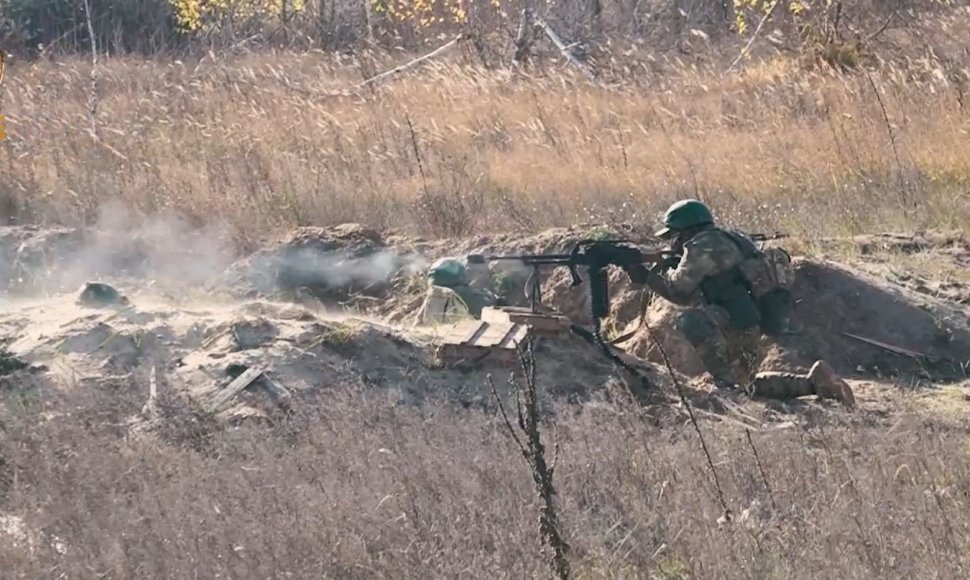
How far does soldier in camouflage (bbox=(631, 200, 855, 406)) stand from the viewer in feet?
28.2

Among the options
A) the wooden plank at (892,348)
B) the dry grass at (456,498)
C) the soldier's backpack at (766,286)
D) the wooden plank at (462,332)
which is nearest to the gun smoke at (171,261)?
the wooden plank at (462,332)

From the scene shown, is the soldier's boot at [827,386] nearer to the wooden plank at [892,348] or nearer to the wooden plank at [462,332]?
the wooden plank at [892,348]

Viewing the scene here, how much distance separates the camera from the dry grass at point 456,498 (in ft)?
16.8

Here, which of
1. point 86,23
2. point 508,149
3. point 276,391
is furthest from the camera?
point 86,23

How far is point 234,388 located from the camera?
7.68m

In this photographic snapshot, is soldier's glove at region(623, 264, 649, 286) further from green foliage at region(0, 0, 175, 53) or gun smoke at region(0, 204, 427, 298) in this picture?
green foliage at region(0, 0, 175, 53)

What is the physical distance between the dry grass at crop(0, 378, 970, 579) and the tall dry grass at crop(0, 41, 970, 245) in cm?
545

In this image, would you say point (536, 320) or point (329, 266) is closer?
point (536, 320)

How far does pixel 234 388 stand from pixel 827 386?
10.3 feet

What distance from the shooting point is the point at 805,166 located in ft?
43.9

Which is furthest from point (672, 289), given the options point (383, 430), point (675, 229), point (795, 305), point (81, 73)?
point (81, 73)

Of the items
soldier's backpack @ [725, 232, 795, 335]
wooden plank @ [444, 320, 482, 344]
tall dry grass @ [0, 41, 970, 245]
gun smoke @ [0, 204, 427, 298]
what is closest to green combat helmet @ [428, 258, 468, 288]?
wooden plank @ [444, 320, 482, 344]

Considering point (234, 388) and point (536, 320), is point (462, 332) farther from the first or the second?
point (234, 388)

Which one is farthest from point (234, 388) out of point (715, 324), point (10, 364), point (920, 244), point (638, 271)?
point (920, 244)
